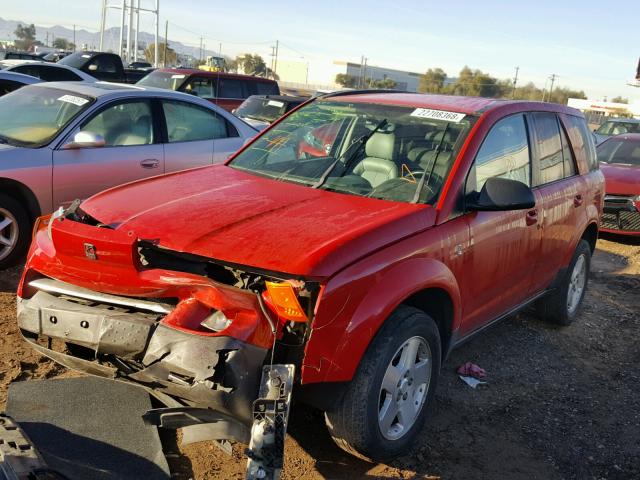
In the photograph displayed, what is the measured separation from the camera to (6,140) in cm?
591

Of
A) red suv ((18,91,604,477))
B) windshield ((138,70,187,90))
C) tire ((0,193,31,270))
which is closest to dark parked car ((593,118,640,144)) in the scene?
windshield ((138,70,187,90))

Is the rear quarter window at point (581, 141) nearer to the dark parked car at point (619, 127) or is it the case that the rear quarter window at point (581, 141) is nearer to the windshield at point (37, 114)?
the windshield at point (37, 114)

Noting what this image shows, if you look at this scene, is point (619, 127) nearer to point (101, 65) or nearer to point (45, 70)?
point (101, 65)

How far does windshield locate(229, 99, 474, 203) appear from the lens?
12.7 ft

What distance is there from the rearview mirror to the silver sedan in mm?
3571

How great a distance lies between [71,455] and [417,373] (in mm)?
1756

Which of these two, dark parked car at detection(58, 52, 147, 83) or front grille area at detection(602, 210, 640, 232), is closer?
front grille area at detection(602, 210, 640, 232)

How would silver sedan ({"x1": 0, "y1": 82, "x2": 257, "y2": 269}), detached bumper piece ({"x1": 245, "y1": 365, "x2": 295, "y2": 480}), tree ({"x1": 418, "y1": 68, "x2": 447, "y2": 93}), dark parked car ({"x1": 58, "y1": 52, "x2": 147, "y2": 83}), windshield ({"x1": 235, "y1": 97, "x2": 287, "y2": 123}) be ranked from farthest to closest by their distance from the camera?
tree ({"x1": 418, "y1": 68, "x2": 447, "y2": 93})
dark parked car ({"x1": 58, "y1": 52, "x2": 147, "y2": 83})
windshield ({"x1": 235, "y1": 97, "x2": 287, "y2": 123})
silver sedan ({"x1": 0, "y1": 82, "x2": 257, "y2": 269})
detached bumper piece ({"x1": 245, "y1": 365, "x2": 295, "y2": 480})

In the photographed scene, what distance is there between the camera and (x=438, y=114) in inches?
166

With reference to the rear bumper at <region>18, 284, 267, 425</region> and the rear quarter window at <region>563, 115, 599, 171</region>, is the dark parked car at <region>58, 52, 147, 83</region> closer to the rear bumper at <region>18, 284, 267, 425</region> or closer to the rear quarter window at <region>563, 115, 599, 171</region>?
the rear quarter window at <region>563, 115, 599, 171</region>

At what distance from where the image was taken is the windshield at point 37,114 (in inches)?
234

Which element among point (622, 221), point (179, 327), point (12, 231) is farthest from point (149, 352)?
point (622, 221)

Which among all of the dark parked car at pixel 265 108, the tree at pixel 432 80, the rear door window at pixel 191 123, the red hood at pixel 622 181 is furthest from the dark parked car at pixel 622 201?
the tree at pixel 432 80

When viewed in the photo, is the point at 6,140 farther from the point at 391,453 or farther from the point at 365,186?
the point at 391,453
